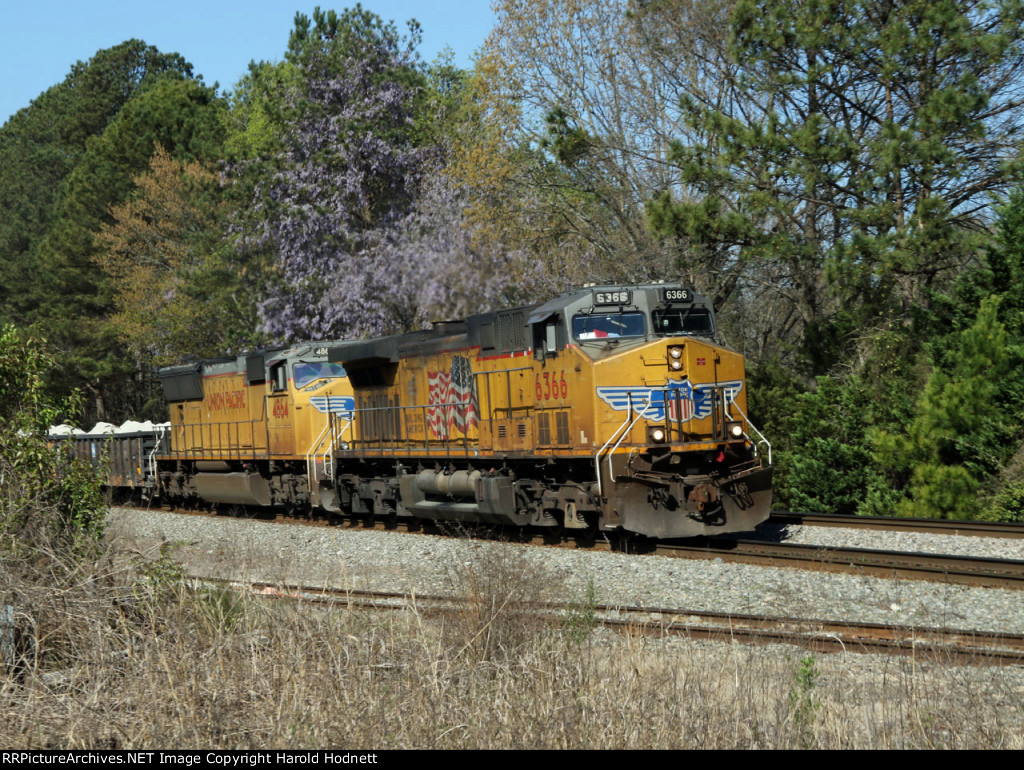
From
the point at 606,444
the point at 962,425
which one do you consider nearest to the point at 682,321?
the point at 606,444

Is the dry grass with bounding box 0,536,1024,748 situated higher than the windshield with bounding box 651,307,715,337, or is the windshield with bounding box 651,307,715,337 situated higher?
the windshield with bounding box 651,307,715,337

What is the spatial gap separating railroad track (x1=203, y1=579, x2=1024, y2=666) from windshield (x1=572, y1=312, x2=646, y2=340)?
462 cm

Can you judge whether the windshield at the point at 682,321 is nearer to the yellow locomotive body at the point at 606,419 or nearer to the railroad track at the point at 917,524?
the yellow locomotive body at the point at 606,419

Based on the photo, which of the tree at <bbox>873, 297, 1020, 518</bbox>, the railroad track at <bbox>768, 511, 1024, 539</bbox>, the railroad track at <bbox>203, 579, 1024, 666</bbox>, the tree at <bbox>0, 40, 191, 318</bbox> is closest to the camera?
the railroad track at <bbox>203, 579, 1024, 666</bbox>

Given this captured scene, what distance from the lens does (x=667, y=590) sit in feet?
35.7

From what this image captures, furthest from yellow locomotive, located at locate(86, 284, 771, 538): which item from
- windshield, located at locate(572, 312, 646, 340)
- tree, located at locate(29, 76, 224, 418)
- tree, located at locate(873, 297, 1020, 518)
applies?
tree, located at locate(29, 76, 224, 418)

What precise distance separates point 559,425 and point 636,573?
2.73 m

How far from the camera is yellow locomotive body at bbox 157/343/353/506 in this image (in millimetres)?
20422

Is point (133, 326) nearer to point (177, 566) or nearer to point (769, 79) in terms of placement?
point (769, 79)

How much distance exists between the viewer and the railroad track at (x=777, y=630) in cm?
755

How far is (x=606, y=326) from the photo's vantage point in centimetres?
1362

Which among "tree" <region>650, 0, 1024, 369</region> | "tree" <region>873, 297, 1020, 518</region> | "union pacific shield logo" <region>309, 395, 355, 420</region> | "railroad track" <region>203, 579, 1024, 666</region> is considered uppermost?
"tree" <region>650, 0, 1024, 369</region>

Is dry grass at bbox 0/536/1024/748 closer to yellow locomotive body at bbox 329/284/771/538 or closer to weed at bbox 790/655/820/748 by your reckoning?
weed at bbox 790/655/820/748

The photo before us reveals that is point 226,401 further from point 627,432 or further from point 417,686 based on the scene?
point 417,686
